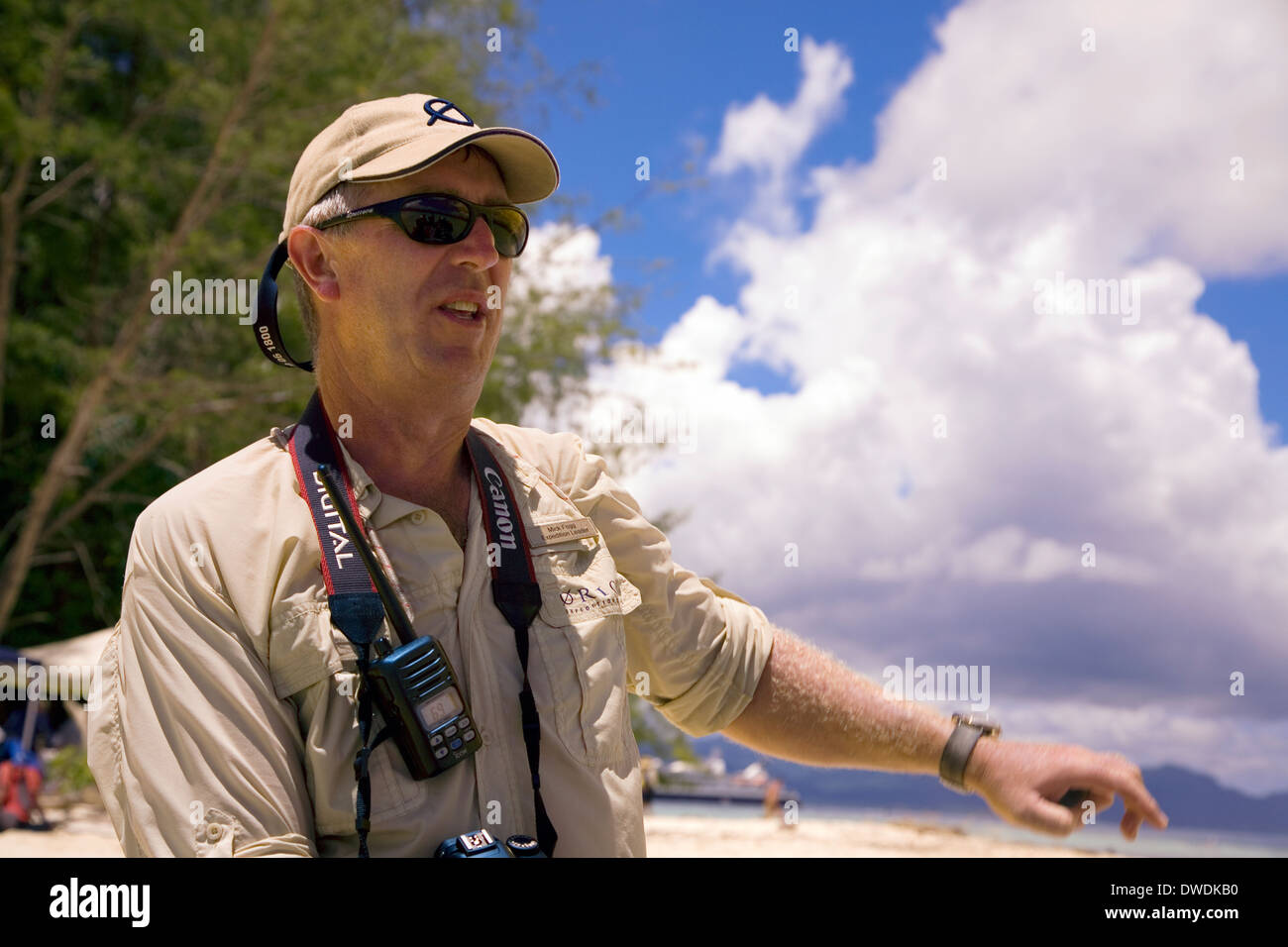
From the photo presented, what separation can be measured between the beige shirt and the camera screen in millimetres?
87

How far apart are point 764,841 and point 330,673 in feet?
48.9

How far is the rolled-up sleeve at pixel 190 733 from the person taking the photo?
183 cm

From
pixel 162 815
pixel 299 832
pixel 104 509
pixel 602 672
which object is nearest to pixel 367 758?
pixel 299 832

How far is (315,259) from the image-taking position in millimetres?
2402

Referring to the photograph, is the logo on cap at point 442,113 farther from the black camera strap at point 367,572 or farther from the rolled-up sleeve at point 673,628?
the rolled-up sleeve at point 673,628

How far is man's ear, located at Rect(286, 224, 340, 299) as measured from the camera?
238 cm

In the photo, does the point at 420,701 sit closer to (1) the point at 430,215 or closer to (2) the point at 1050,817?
(1) the point at 430,215

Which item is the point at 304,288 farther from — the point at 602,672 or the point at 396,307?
the point at 602,672

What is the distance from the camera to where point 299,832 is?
6.25 feet

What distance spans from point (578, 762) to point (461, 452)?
736 mm
